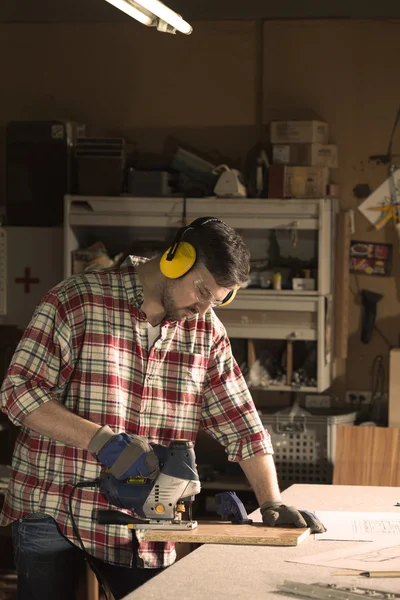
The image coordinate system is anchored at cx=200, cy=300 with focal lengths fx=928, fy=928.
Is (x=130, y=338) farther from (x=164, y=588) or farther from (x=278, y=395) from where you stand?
(x=278, y=395)

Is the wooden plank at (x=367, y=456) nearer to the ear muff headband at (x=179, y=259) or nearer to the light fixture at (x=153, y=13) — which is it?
the ear muff headband at (x=179, y=259)

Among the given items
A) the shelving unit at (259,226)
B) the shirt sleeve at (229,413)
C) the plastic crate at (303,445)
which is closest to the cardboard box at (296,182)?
the shelving unit at (259,226)

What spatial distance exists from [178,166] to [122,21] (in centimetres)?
92

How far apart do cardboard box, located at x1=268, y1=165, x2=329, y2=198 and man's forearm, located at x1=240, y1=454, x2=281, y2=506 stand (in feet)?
6.60

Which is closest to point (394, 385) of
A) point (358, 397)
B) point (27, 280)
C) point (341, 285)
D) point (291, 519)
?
point (358, 397)

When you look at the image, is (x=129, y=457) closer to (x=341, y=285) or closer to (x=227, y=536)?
(x=227, y=536)

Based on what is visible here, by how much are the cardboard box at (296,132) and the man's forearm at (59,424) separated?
2470 mm

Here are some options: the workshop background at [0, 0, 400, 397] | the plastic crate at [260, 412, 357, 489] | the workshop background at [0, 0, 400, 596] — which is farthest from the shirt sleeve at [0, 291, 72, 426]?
the workshop background at [0, 0, 400, 397]

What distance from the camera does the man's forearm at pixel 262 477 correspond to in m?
2.67

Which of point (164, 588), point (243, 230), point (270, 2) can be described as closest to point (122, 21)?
point (270, 2)

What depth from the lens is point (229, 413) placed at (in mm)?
2773

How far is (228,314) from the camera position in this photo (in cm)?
450

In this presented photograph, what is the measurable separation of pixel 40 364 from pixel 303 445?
2321mm

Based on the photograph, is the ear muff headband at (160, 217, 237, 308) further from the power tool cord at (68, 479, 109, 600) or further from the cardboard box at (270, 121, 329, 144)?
the cardboard box at (270, 121, 329, 144)
